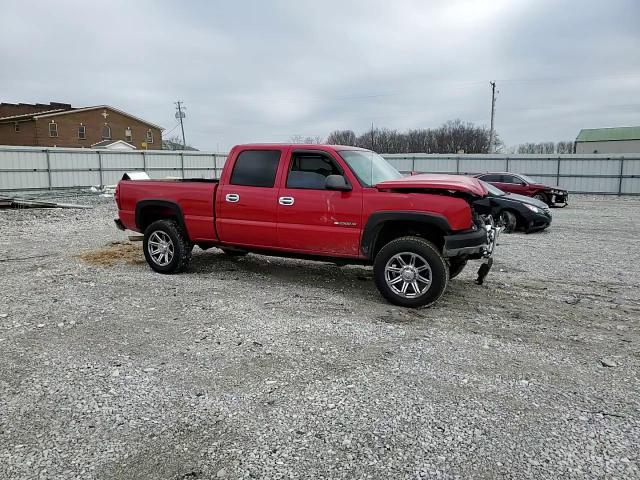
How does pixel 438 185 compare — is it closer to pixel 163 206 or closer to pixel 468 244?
pixel 468 244

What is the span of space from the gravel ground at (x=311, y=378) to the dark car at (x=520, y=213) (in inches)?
200

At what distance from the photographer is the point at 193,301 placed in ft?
18.7

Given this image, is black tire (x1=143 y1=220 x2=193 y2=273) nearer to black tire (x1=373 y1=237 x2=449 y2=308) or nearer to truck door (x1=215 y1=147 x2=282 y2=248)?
truck door (x1=215 y1=147 x2=282 y2=248)

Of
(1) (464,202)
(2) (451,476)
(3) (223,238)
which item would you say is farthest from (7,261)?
(2) (451,476)

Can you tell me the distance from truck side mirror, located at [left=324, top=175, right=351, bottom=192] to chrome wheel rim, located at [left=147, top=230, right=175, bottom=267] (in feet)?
8.93

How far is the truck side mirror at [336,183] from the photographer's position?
5.60 m

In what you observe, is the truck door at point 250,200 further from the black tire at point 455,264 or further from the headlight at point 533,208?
the headlight at point 533,208

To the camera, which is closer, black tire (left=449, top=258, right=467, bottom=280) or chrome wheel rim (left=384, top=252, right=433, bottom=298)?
chrome wheel rim (left=384, top=252, right=433, bottom=298)

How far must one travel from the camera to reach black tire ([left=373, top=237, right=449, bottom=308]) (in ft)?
17.3

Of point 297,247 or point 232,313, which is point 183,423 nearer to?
point 232,313

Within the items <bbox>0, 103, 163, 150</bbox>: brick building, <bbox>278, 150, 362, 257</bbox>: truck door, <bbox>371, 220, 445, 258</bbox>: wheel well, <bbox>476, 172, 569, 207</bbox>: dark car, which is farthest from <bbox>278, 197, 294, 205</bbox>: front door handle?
<bbox>0, 103, 163, 150</bbox>: brick building

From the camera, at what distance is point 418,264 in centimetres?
543

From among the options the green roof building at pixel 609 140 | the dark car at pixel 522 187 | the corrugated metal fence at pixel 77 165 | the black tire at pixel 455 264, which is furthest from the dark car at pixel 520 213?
the green roof building at pixel 609 140

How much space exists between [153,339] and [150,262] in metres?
2.99
